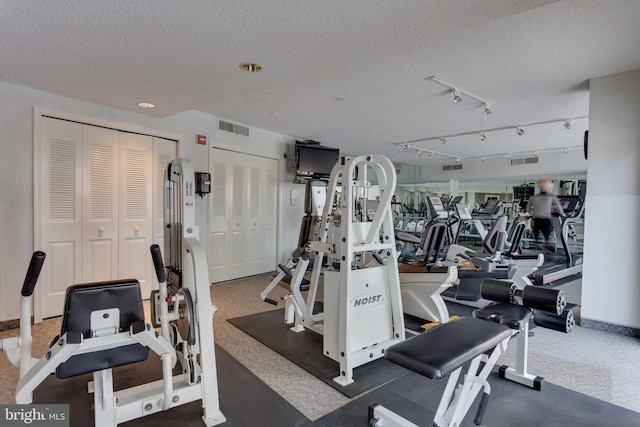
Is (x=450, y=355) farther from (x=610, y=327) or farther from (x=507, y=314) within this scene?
(x=610, y=327)

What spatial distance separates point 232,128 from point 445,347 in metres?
4.70

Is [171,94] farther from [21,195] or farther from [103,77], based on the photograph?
[21,195]

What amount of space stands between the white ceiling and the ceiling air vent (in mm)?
555

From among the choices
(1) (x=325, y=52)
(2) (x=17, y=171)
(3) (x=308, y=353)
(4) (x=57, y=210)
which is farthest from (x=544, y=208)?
(2) (x=17, y=171)

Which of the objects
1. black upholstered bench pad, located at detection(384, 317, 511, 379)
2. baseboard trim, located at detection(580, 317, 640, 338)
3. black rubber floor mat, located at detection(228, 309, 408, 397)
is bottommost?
black rubber floor mat, located at detection(228, 309, 408, 397)

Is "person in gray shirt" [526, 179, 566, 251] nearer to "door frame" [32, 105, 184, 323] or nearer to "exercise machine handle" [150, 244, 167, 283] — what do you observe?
"exercise machine handle" [150, 244, 167, 283]

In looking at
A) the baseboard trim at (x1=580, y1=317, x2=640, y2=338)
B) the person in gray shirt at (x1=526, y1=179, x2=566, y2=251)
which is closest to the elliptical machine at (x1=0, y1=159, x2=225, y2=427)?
the baseboard trim at (x1=580, y1=317, x2=640, y2=338)

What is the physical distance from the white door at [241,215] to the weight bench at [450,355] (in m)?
3.91

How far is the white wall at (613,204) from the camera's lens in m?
3.30

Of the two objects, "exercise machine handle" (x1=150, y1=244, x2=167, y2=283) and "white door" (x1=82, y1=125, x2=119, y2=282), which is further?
"white door" (x1=82, y1=125, x2=119, y2=282)

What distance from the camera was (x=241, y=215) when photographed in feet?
18.3

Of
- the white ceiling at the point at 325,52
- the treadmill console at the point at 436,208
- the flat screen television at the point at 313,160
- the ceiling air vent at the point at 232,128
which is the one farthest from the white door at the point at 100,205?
the treadmill console at the point at 436,208

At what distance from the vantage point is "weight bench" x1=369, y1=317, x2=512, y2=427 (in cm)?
134

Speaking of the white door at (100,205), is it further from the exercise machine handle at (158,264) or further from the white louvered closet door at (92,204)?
the exercise machine handle at (158,264)
